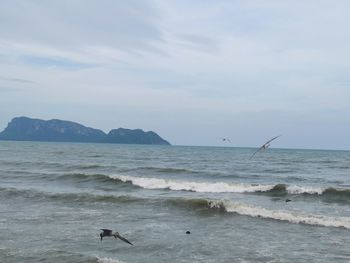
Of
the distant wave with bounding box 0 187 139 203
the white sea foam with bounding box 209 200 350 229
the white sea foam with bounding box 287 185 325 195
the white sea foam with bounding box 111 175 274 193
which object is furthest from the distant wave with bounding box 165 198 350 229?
the white sea foam with bounding box 287 185 325 195

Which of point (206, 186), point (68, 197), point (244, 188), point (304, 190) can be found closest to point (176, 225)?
point (68, 197)

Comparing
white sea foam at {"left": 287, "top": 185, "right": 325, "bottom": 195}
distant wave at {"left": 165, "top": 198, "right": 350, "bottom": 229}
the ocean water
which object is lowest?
the ocean water

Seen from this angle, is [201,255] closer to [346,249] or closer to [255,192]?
[346,249]

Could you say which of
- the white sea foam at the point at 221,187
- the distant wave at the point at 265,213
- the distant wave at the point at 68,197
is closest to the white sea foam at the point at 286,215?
the distant wave at the point at 265,213

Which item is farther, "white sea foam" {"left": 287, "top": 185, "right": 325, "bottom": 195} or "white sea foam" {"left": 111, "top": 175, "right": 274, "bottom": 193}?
"white sea foam" {"left": 111, "top": 175, "right": 274, "bottom": 193}

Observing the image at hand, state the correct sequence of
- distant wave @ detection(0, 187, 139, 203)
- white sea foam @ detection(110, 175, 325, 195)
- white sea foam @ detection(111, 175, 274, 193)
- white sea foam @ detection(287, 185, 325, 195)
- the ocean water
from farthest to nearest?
white sea foam @ detection(111, 175, 274, 193)
white sea foam @ detection(110, 175, 325, 195)
white sea foam @ detection(287, 185, 325, 195)
distant wave @ detection(0, 187, 139, 203)
the ocean water

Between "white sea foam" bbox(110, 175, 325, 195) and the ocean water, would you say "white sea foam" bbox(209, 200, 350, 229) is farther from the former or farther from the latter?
"white sea foam" bbox(110, 175, 325, 195)

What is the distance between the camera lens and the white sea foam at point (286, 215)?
17.8 meters

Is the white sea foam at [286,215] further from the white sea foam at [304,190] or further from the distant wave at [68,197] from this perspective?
the white sea foam at [304,190]

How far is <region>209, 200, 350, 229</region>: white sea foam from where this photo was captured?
58.4 feet

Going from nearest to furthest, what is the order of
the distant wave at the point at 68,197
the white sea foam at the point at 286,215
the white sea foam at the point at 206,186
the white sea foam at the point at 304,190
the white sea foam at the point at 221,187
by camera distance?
1. the white sea foam at the point at 286,215
2. the distant wave at the point at 68,197
3. the white sea foam at the point at 304,190
4. the white sea foam at the point at 221,187
5. the white sea foam at the point at 206,186

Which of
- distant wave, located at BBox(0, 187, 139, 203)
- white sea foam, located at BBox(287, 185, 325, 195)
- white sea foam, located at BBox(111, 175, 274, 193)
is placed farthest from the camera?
white sea foam, located at BBox(111, 175, 274, 193)

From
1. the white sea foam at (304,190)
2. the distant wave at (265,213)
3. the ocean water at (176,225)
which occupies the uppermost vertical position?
the white sea foam at (304,190)

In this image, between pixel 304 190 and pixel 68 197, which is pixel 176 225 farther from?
pixel 304 190
